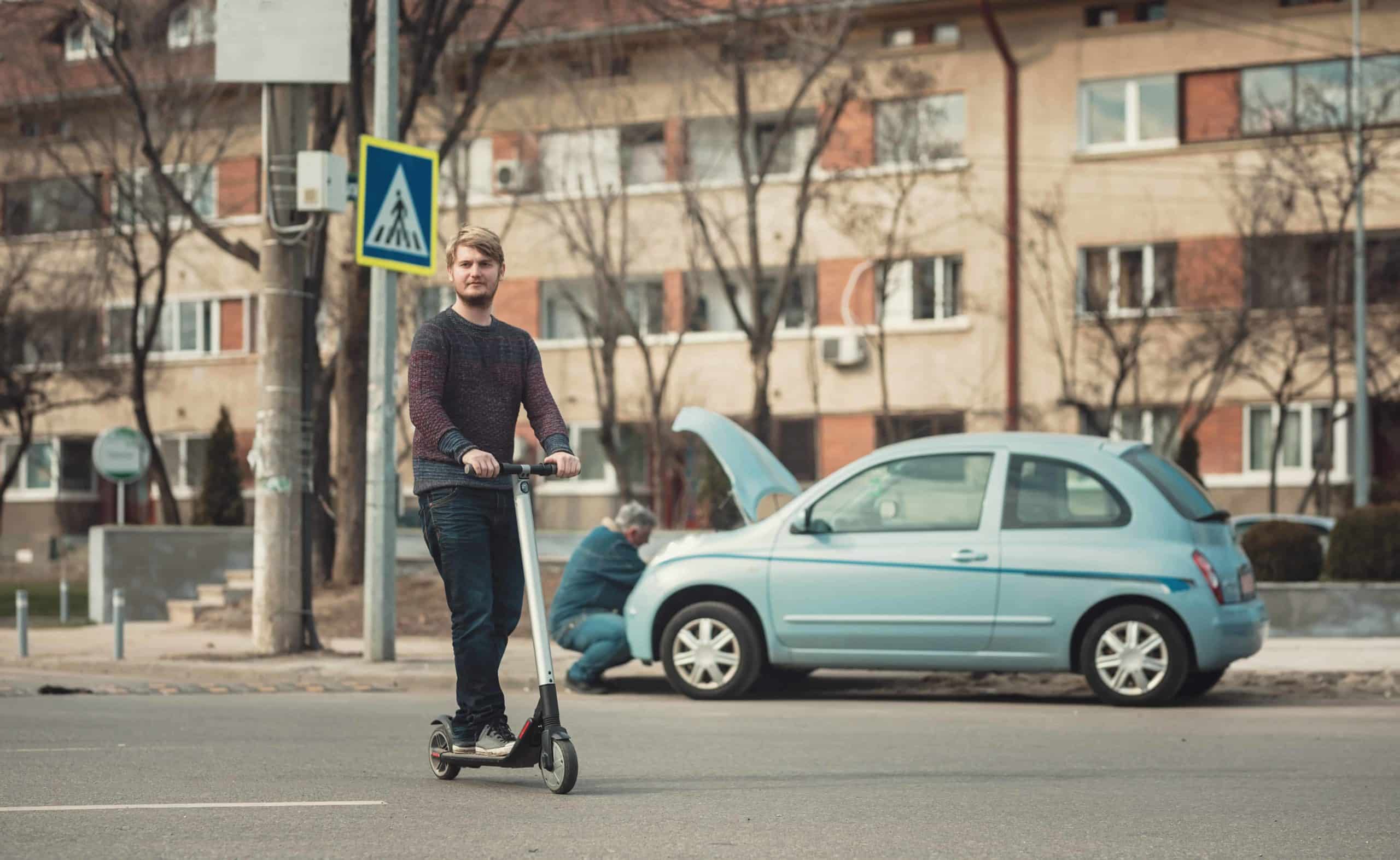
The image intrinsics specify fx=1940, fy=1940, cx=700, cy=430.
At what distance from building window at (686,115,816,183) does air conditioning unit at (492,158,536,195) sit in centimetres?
296

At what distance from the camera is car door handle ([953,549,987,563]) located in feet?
39.1

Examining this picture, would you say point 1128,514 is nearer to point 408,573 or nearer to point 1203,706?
point 1203,706

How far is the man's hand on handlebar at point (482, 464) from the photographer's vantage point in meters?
6.65

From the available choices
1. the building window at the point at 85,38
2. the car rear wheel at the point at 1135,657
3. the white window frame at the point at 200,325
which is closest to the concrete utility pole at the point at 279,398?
the car rear wheel at the point at 1135,657

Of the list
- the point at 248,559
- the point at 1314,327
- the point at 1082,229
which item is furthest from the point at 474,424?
the point at 1082,229

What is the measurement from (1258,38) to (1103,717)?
79.6 feet

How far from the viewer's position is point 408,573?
21641 millimetres

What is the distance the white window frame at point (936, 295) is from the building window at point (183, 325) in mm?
14762

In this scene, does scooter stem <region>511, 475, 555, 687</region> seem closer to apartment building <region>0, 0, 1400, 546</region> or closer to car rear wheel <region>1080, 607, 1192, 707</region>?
car rear wheel <region>1080, 607, 1192, 707</region>

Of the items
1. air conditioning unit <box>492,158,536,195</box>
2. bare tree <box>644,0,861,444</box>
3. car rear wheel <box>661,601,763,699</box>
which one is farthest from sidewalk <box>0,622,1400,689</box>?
air conditioning unit <box>492,158,536,195</box>

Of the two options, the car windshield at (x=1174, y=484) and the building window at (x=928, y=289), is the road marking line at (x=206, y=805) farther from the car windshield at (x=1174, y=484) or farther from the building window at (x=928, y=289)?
the building window at (x=928, y=289)

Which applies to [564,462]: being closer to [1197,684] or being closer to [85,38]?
[1197,684]

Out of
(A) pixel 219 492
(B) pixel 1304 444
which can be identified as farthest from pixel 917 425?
(A) pixel 219 492

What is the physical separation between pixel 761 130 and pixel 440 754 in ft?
96.7
